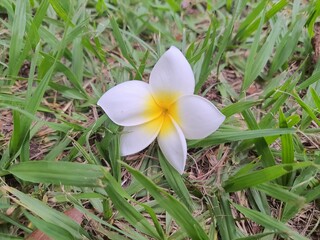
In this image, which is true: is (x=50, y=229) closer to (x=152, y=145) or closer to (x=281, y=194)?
(x=152, y=145)

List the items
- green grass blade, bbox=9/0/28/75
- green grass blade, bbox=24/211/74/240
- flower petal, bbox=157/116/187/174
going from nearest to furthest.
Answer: green grass blade, bbox=24/211/74/240 < flower petal, bbox=157/116/187/174 < green grass blade, bbox=9/0/28/75

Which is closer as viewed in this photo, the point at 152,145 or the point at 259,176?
the point at 259,176

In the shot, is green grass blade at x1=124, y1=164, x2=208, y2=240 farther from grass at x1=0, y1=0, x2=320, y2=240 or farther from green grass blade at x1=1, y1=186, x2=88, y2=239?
green grass blade at x1=1, y1=186, x2=88, y2=239

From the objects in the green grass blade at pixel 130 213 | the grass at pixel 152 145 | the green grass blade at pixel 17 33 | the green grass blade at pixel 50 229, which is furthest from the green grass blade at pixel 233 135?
the green grass blade at pixel 17 33

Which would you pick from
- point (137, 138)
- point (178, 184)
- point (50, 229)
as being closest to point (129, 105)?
point (137, 138)

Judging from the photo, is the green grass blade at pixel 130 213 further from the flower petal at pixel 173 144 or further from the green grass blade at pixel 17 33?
the green grass blade at pixel 17 33

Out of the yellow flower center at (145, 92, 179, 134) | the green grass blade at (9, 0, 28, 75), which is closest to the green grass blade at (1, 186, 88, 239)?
the yellow flower center at (145, 92, 179, 134)

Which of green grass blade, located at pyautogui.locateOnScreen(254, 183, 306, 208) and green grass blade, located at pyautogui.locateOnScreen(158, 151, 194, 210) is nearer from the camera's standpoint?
green grass blade, located at pyautogui.locateOnScreen(254, 183, 306, 208)
